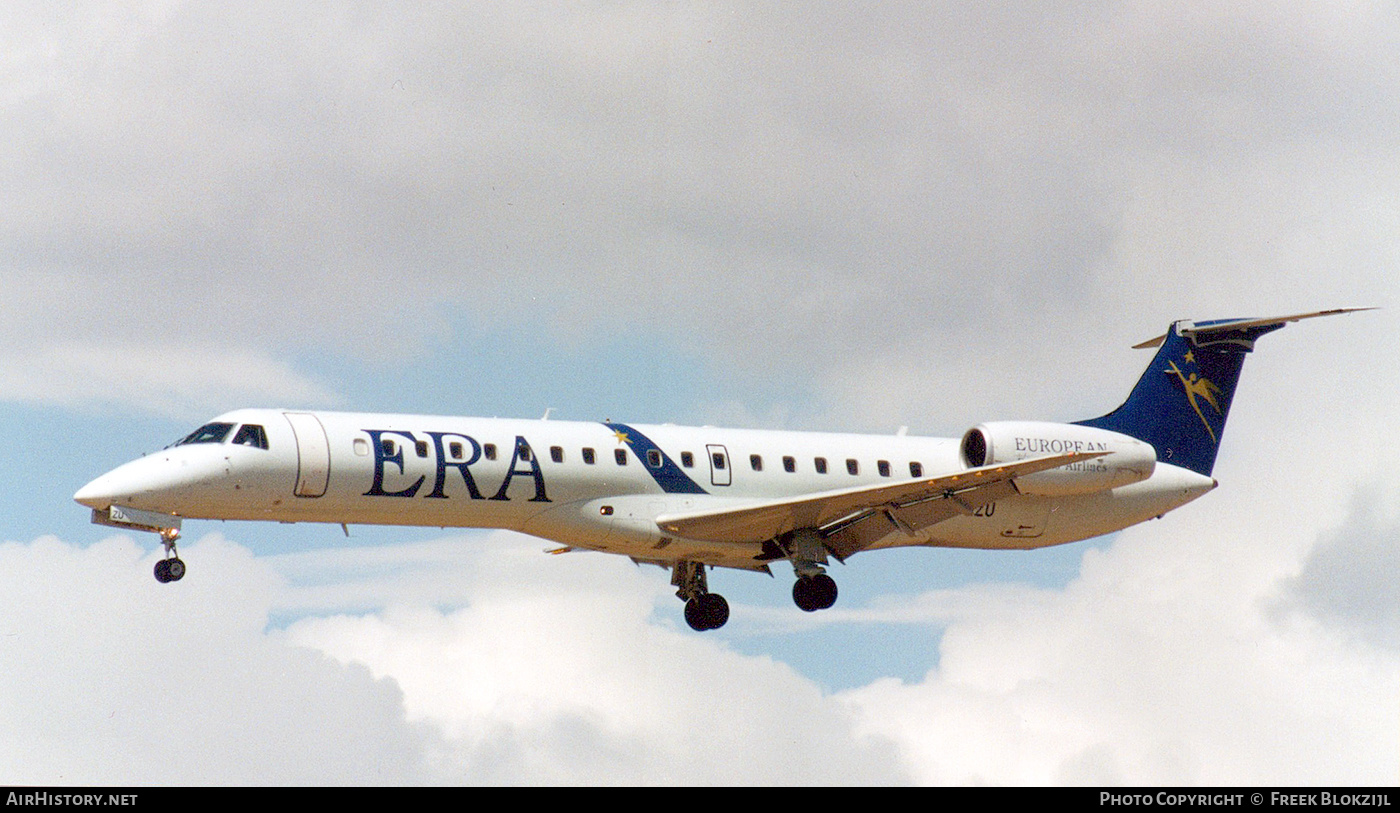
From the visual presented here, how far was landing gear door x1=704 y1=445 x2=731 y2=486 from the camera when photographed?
34.9 meters

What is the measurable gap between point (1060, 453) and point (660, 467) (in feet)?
28.3

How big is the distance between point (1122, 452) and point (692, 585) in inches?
376

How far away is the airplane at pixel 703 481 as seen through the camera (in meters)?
31.9

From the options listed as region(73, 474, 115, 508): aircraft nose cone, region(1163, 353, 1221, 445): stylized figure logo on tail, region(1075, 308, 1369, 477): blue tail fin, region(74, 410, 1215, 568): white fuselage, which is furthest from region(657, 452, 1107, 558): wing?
region(73, 474, 115, 508): aircraft nose cone

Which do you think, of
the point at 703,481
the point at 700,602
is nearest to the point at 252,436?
the point at 703,481

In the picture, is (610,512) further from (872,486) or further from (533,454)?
(872,486)

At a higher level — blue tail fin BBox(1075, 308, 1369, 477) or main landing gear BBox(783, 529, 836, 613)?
blue tail fin BBox(1075, 308, 1369, 477)

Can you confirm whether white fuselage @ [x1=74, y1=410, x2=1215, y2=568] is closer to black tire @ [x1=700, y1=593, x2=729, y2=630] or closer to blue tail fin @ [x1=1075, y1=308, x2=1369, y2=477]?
black tire @ [x1=700, y1=593, x2=729, y2=630]

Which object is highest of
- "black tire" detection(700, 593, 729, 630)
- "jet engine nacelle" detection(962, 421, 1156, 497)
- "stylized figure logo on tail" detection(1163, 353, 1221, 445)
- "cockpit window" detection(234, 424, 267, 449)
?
"stylized figure logo on tail" detection(1163, 353, 1221, 445)

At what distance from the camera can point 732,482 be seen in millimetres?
35031

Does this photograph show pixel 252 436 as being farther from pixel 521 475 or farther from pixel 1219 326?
pixel 1219 326

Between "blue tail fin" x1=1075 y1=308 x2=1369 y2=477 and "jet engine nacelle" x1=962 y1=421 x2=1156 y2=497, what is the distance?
240 centimetres
